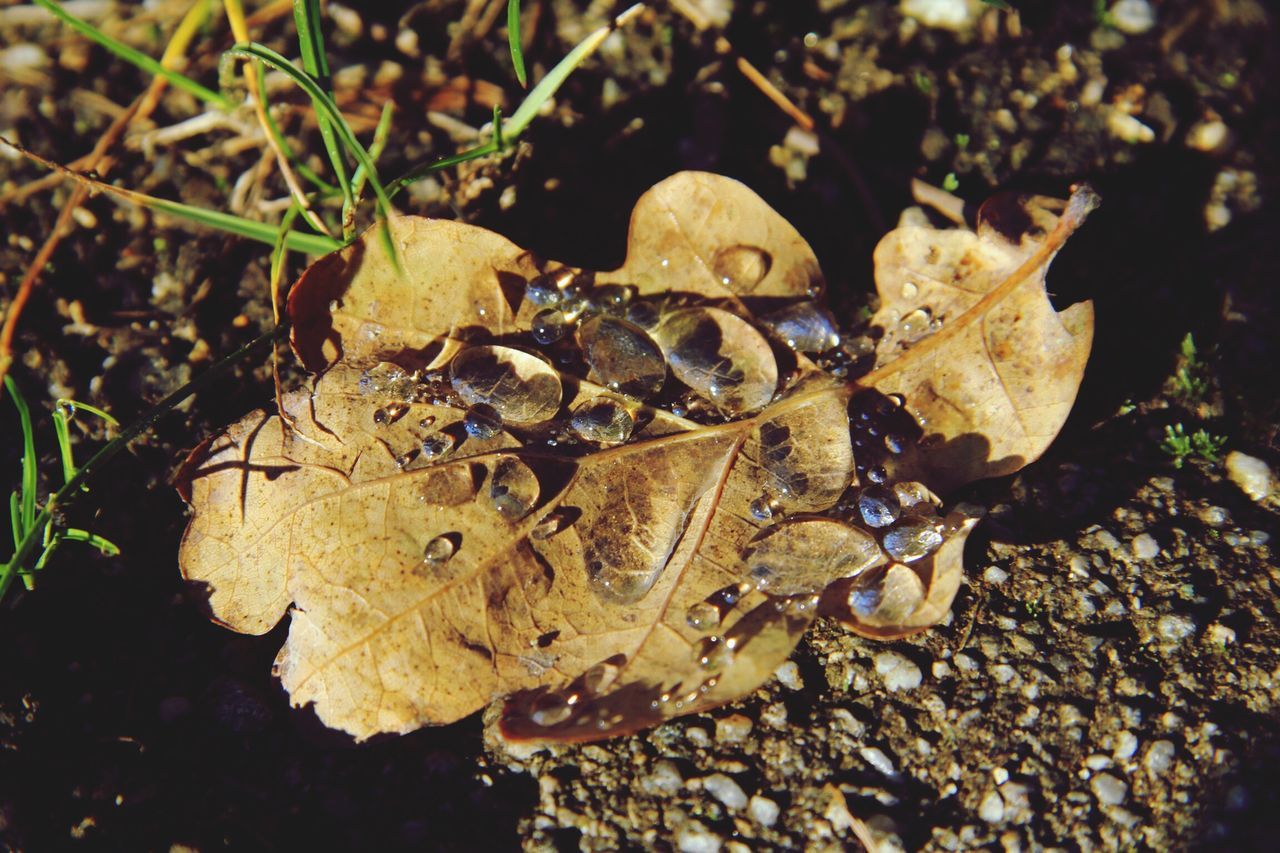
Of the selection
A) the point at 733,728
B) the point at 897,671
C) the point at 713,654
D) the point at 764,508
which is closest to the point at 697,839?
the point at 733,728

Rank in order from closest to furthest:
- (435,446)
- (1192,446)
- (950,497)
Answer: (435,446), (950,497), (1192,446)

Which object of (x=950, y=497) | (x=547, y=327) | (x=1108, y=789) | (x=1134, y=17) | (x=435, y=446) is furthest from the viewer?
(x=1134, y=17)

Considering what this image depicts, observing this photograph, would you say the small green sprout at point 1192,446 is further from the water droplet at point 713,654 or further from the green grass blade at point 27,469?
the green grass blade at point 27,469

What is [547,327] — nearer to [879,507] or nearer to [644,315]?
[644,315]

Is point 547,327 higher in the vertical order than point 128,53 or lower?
lower

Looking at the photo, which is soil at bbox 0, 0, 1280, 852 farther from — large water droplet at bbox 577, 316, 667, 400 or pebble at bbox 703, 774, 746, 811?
large water droplet at bbox 577, 316, 667, 400

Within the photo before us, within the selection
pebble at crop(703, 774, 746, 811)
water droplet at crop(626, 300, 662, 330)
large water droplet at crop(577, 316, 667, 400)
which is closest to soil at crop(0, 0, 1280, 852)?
pebble at crop(703, 774, 746, 811)
